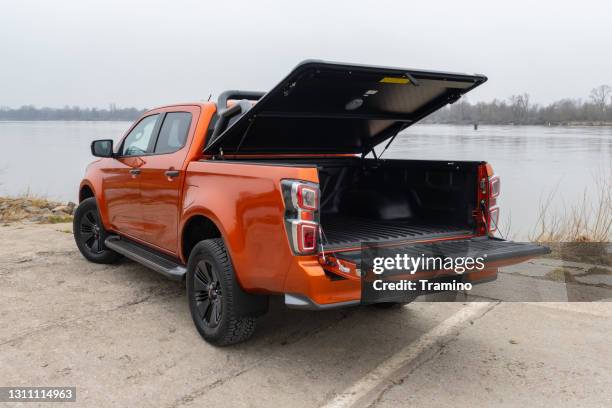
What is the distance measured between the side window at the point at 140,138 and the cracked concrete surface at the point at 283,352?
1338mm

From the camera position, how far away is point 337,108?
15.5 ft

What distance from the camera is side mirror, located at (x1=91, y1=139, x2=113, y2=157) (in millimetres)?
5637

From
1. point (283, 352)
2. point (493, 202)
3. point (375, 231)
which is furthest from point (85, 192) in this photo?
point (493, 202)

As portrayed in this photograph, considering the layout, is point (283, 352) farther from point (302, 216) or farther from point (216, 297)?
point (302, 216)

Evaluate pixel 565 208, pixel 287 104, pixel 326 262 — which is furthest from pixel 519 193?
pixel 326 262

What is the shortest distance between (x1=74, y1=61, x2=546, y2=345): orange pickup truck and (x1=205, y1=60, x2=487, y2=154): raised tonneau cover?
1cm

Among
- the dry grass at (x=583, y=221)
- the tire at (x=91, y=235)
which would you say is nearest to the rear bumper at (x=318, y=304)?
the tire at (x=91, y=235)

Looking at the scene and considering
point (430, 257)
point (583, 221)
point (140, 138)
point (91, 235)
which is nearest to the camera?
A: point (430, 257)

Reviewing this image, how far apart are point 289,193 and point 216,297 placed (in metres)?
1.18

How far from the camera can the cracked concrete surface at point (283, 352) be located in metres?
3.33

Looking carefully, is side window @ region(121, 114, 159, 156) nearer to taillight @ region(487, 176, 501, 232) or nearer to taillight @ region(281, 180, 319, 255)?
taillight @ region(281, 180, 319, 255)

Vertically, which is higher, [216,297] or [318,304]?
[318,304]

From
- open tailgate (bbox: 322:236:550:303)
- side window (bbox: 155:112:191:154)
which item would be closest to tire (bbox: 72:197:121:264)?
side window (bbox: 155:112:191:154)

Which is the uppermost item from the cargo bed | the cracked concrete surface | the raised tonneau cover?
the raised tonneau cover
